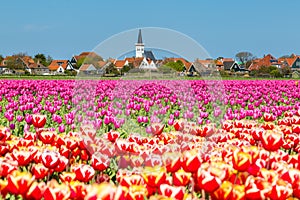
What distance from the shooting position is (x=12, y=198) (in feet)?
10.4

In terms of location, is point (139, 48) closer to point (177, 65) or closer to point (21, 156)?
point (177, 65)

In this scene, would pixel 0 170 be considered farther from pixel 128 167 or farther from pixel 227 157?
pixel 227 157

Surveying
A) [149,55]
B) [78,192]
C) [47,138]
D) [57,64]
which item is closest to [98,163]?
[78,192]

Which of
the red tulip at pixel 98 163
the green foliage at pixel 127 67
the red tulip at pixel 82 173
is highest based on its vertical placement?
the green foliage at pixel 127 67

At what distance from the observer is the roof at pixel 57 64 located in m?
119

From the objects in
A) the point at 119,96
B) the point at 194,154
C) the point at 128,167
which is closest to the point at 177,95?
the point at 119,96

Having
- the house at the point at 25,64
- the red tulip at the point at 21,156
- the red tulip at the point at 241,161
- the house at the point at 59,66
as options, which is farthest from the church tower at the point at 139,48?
the house at the point at 59,66

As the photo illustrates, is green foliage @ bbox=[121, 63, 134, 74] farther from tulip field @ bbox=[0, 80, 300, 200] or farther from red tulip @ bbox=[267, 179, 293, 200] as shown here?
red tulip @ bbox=[267, 179, 293, 200]

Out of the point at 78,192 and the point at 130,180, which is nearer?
the point at 78,192

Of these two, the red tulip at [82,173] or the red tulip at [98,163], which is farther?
the red tulip at [98,163]

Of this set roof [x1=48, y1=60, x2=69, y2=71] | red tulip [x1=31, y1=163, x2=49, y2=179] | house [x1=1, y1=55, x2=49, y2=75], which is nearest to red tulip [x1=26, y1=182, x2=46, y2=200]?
red tulip [x1=31, y1=163, x2=49, y2=179]

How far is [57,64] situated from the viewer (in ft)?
418

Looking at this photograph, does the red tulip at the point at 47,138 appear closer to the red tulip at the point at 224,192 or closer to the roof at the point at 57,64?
the red tulip at the point at 224,192

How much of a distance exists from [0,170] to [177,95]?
1011cm
